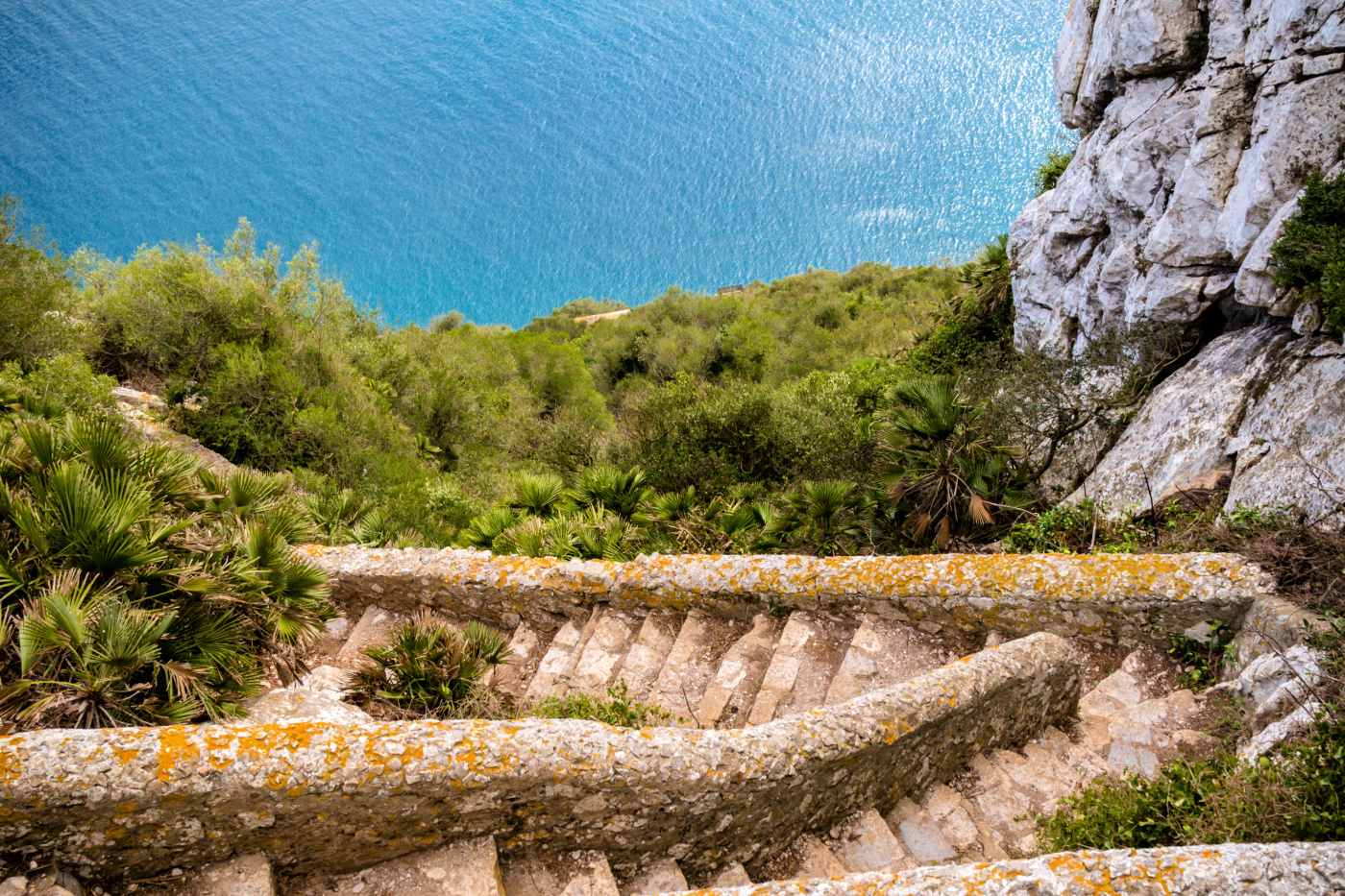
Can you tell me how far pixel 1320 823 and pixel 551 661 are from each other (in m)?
5.71

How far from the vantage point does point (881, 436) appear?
973cm

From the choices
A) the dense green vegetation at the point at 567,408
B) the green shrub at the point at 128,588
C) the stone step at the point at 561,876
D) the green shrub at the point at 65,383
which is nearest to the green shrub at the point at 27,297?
the dense green vegetation at the point at 567,408

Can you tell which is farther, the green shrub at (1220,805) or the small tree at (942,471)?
the small tree at (942,471)

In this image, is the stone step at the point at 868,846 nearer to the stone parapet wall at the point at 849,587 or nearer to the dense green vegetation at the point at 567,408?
the stone parapet wall at the point at 849,587

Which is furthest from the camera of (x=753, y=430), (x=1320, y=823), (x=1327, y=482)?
(x=753, y=430)

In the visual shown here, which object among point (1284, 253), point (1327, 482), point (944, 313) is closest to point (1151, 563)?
point (1327, 482)

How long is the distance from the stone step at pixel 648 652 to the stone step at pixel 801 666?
1.11m

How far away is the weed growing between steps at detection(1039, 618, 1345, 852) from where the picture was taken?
11.3ft

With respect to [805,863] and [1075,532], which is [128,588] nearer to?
[805,863]

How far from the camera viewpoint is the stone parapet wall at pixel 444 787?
3.41 meters

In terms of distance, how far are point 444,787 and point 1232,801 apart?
13.8 feet

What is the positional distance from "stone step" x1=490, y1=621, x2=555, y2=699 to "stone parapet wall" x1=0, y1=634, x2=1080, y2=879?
2.27m

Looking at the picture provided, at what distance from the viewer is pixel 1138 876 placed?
118 inches

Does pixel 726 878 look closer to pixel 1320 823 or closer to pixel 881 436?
pixel 1320 823
